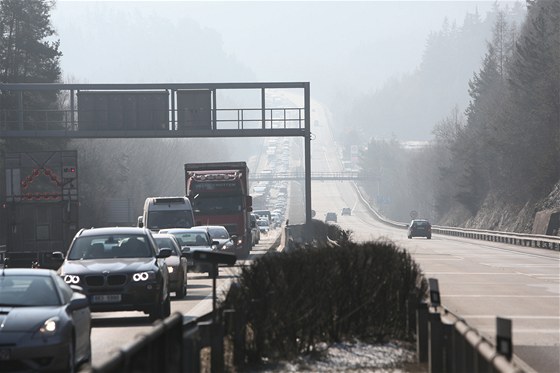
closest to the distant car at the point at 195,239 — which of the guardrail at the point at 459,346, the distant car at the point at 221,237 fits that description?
the distant car at the point at 221,237

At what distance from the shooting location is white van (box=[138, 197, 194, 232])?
49.8 metres

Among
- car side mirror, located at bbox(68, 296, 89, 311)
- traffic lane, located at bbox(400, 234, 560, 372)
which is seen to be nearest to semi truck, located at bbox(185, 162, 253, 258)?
traffic lane, located at bbox(400, 234, 560, 372)

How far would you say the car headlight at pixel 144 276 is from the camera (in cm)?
2264

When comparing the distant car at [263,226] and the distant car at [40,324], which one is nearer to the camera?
the distant car at [40,324]

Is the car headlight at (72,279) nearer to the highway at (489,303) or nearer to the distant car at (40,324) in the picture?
the highway at (489,303)

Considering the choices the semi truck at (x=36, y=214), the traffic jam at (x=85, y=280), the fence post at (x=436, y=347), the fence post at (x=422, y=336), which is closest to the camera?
the fence post at (x=436, y=347)

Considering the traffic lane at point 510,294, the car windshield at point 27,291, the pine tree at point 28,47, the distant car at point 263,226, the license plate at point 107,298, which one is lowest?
the distant car at point 263,226

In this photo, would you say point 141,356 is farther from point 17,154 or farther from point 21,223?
point 17,154

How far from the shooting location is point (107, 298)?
22.5 metres

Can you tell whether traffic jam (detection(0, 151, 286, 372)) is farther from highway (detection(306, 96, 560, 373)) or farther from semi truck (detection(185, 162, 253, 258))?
semi truck (detection(185, 162, 253, 258))

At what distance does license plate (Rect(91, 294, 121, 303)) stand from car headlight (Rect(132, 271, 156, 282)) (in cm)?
40

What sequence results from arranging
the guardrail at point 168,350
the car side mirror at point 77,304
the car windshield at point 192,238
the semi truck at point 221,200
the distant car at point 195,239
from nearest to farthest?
1. the guardrail at point 168,350
2. the car side mirror at point 77,304
3. the distant car at point 195,239
4. the car windshield at point 192,238
5. the semi truck at point 221,200

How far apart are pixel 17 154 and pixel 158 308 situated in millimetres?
32572

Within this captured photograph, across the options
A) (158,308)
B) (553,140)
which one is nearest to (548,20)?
(553,140)
